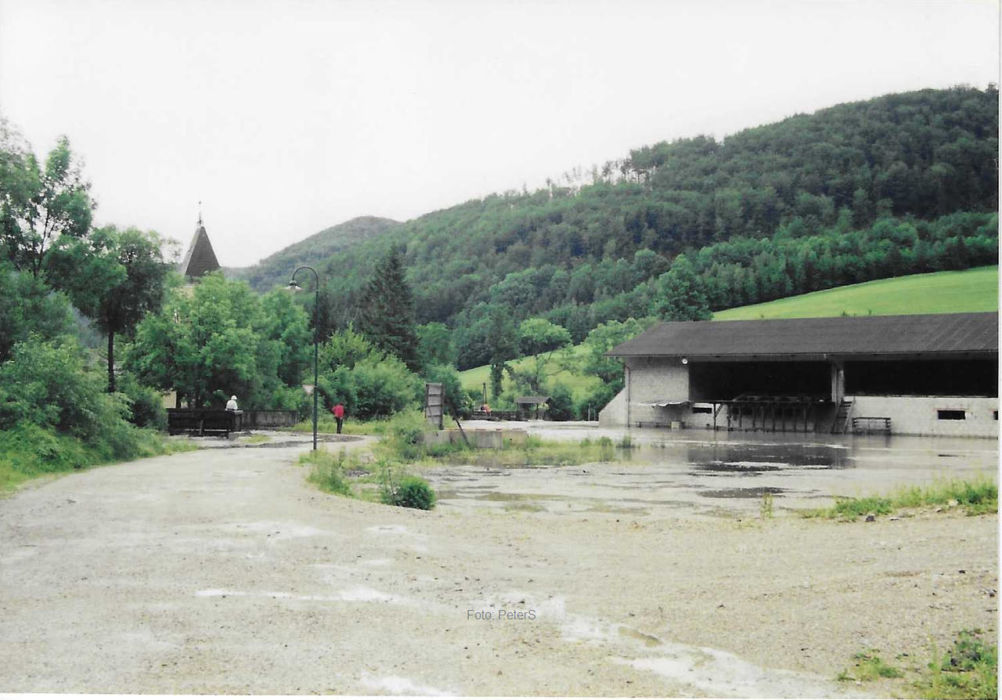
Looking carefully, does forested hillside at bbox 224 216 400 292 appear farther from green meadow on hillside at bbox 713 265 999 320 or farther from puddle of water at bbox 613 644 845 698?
puddle of water at bbox 613 644 845 698

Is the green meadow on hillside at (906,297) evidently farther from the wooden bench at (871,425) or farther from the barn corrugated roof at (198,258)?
the wooden bench at (871,425)

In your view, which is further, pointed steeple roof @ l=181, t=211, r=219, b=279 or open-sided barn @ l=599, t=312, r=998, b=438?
open-sided barn @ l=599, t=312, r=998, b=438

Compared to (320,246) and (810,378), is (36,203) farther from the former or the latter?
(810,378)

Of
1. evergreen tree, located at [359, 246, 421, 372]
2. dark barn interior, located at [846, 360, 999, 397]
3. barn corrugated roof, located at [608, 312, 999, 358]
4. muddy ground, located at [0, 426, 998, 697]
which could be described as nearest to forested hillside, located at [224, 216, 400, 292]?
muddy ground, located at [0, 426, 998, 697]

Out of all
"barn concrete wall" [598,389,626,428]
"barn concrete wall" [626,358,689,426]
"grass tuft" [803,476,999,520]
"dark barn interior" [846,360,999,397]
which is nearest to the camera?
→ "grass tuft" [803,476,999,520]

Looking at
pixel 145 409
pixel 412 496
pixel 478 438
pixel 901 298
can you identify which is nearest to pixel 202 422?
pixel 145 409

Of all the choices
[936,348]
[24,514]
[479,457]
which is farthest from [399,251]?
[936,348]
